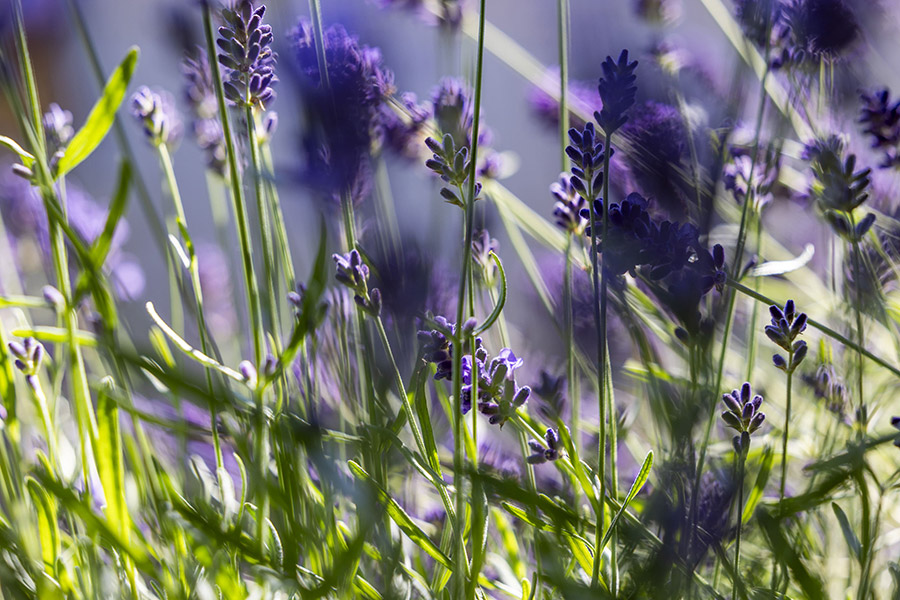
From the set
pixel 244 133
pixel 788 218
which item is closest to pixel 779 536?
pixel 244 133

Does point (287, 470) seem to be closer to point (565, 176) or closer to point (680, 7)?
point (565, 176)

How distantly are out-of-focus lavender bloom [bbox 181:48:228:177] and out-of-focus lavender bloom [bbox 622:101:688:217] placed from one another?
245mm

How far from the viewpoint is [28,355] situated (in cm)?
34

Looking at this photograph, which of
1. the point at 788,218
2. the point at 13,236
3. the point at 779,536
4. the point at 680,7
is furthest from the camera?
the point at 788,218

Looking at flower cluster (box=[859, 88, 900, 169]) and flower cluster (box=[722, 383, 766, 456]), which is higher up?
flower cluster (box=[859, 88, 900, 169])

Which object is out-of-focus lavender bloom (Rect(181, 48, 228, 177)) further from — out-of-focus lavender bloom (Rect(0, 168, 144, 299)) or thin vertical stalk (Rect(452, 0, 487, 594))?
thin vertical stalk (Rect(452, 0, 487, 594))

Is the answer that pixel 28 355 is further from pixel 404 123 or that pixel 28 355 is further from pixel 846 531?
pixel 846 531

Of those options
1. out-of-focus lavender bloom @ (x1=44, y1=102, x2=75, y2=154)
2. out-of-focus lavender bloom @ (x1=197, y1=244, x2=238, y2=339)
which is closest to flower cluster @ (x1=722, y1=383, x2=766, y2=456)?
out-of-focus lavender bloom @ (x1=44, y1=102, x2=75, y2=154)

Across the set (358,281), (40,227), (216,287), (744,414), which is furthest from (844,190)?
(216,287)

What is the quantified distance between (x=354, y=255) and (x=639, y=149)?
0.14 metres

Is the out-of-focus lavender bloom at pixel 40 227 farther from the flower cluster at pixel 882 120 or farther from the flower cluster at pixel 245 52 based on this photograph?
the flower cluster at pixel 882 120

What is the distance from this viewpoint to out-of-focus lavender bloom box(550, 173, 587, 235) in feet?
1.16

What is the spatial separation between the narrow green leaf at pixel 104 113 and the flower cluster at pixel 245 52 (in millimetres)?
45

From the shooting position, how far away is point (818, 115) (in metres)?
0.49
